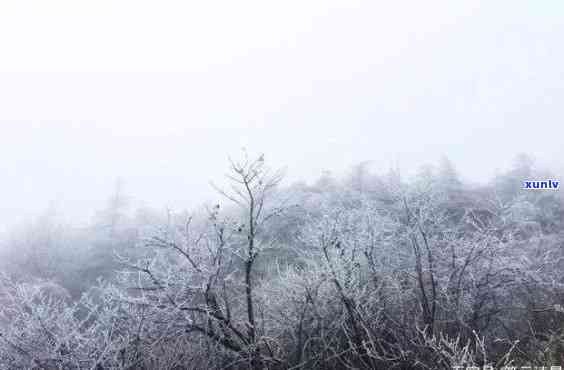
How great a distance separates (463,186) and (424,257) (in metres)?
20.2

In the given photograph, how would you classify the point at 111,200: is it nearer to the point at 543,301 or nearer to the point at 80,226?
the point at 80,226

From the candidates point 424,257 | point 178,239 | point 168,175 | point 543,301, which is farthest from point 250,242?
point 168,175

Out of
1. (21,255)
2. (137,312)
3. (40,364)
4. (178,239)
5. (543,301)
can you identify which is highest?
(178,239)

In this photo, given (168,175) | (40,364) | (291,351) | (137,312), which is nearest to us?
(40,364)

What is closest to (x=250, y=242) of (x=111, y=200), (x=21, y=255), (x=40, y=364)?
(x=40, y=364)

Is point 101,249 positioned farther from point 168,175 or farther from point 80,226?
point 168,175

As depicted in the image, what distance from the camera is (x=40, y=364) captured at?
17.7ft

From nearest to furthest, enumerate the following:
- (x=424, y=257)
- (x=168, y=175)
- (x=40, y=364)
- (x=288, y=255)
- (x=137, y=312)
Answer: (x=40, y=364) < (x=137, y=312) < (x=424, y=257) < (x=288, y=255) < (x=168, y=175)

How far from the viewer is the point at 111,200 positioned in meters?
29.9

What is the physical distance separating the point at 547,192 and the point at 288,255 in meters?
17.5

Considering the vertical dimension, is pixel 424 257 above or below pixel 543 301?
above

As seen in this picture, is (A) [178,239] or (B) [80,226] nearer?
(A) [178,239]

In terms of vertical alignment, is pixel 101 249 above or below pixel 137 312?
below

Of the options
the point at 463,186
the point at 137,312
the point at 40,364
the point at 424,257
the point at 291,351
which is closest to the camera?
the point at 40,364
